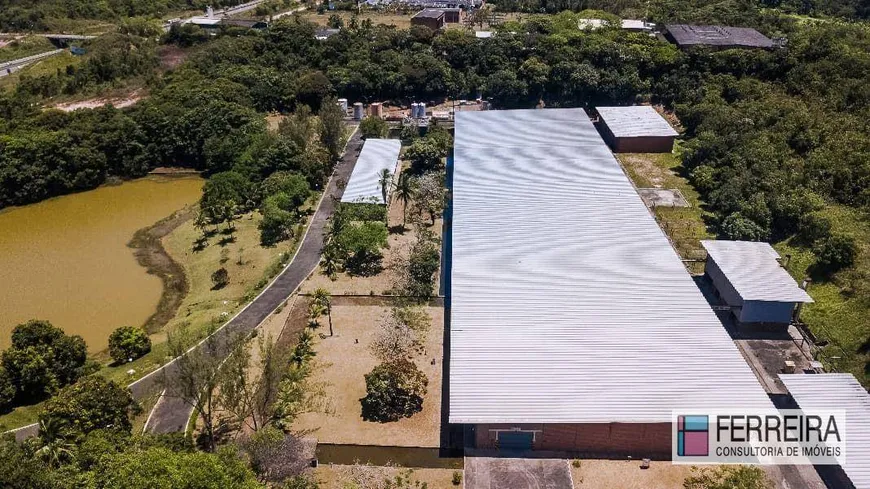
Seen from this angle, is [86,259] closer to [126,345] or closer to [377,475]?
[126,345]

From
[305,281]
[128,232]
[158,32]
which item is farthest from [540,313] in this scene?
[158,32]

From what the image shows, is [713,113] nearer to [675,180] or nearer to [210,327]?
[675,180]

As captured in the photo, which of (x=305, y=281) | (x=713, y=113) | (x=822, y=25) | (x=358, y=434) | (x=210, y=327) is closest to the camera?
(x=358, y=434)

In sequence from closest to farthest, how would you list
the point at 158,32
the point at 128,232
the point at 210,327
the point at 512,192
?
the point at 210,327 < the point at 512,192 < the point at 128,232 < the point at 158,32

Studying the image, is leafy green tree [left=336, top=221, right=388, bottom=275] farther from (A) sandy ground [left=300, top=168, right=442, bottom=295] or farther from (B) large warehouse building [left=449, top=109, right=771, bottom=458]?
(B) large warehouse building [left=449, top=109, right=771, bottom=458]

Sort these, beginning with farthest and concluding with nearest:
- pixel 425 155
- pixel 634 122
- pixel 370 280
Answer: pixel 634 122, pixel 425 155, pixel 370 280

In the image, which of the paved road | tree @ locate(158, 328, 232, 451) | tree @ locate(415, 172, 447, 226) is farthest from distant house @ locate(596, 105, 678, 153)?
tree @ locate(158, 328, 232, 451)

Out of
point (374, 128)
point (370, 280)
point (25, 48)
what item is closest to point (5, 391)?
point (370, 280)
